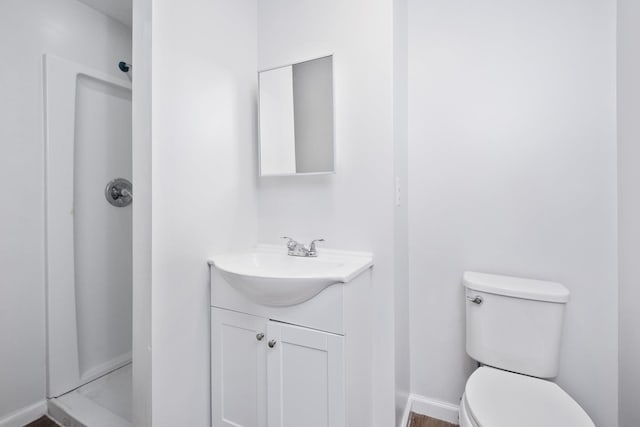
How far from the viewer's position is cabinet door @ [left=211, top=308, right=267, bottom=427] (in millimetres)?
1165

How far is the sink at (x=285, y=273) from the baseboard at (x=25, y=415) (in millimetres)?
1226

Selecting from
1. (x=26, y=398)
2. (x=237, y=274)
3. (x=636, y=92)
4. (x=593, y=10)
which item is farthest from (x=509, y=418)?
(x=26, y=398)

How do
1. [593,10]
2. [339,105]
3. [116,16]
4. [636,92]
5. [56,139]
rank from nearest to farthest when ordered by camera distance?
[636,92]
[593,10]
[339,105]
[56,139]
[116,16]

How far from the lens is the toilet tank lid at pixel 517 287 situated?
3.85 ft

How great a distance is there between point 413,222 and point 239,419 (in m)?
1.24

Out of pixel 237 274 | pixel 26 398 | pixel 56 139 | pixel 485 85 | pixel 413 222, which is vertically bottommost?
pixel 26 398

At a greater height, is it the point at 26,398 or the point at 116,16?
the point at 116,16

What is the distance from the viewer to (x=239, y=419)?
1230mm

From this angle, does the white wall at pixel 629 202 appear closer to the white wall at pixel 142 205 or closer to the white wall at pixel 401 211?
the white wall at pixel 401 211

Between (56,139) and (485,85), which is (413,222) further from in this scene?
(56,139)

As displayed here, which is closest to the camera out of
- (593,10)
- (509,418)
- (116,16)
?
(509,418)

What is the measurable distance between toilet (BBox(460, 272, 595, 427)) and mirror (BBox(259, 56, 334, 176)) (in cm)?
92

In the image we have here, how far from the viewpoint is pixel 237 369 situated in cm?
123

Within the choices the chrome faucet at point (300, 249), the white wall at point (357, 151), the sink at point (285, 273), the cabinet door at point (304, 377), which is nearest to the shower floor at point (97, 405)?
the cabinet door at point (304, 377)
